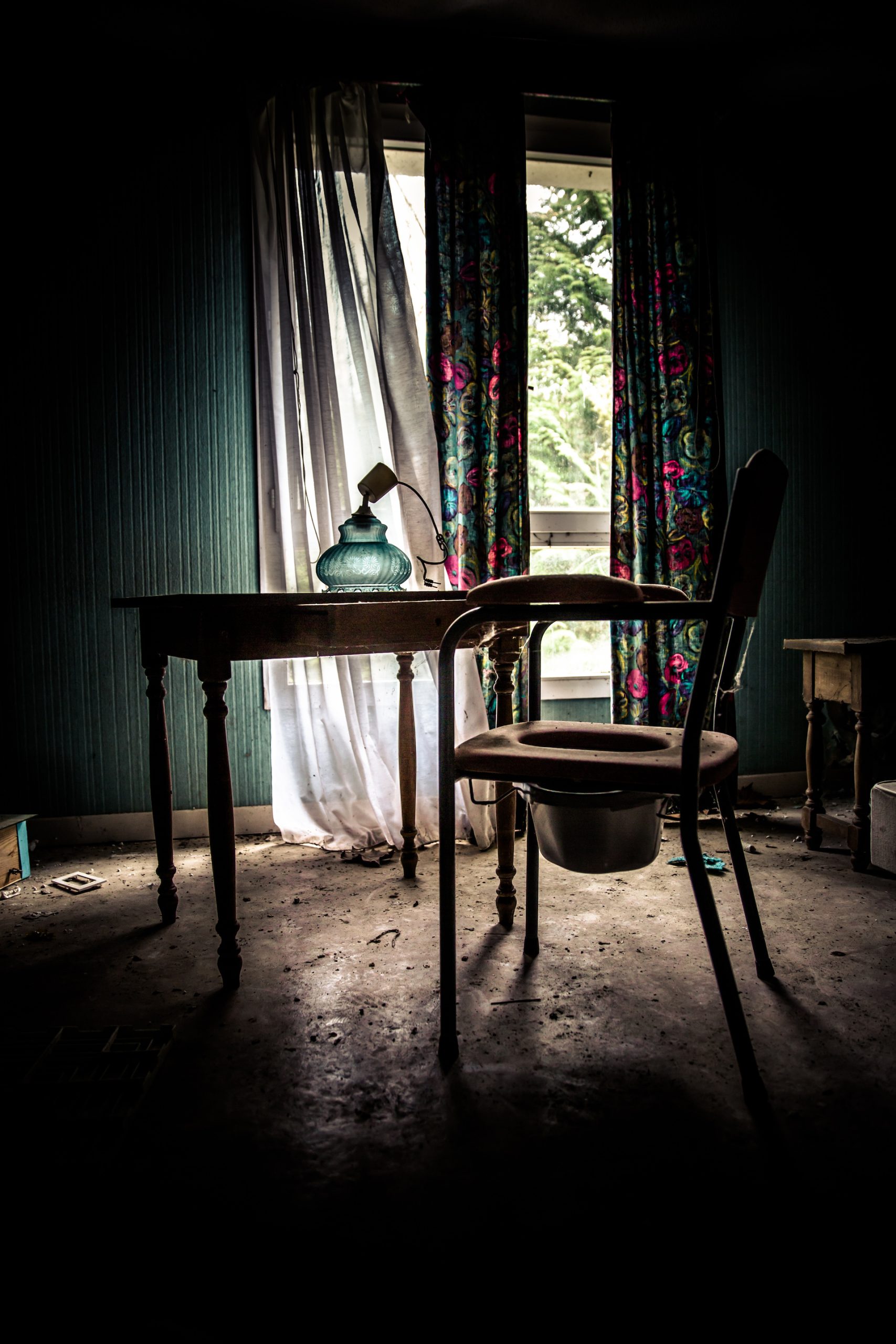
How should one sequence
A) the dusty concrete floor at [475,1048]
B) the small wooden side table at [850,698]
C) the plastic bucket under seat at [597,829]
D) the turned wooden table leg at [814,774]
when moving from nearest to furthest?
the dusty concrete floor at [475,1048] < the plastic bucket under seat at [597,829] < the small wooden side table at [850,698] < the turned wooden table leg at [814,774]

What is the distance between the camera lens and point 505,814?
6.55ft

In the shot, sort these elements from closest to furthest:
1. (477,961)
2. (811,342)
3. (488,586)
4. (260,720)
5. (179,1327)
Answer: (179,1327) → (488,586) → (477,961) → (260,720) → (811,342)

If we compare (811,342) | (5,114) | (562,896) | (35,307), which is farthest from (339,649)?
(811,342)

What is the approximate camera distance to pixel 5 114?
2.59 metres

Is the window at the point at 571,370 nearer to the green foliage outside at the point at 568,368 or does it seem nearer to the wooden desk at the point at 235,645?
the green foliage outside at the point at 568,368

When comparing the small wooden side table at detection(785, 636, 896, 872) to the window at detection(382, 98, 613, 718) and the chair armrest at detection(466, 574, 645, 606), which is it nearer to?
the window at detection(382, 98, 613, 718)

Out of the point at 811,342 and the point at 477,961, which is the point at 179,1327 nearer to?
the point at 477,961

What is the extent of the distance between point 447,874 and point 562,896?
3.07 feet

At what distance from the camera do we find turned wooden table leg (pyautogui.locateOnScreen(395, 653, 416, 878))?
2.37 meters

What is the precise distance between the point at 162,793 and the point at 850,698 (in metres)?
1.94

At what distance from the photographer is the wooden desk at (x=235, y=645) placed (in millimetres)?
1619

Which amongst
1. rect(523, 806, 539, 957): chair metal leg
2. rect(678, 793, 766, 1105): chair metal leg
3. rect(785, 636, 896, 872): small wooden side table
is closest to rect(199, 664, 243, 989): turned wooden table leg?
rect(523, 806, 539, 957): chair metal leg

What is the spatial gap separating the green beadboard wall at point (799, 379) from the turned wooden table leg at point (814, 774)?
56cm

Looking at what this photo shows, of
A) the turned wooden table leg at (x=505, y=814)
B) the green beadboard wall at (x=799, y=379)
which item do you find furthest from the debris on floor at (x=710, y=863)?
the green beadboard wall at (x=799, y=379)
